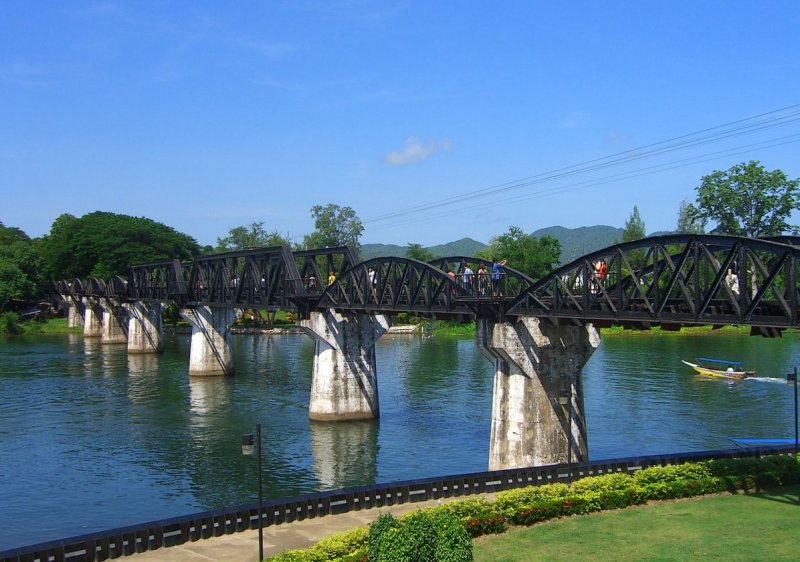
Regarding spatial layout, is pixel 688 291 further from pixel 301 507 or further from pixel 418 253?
→ pixel 418 253

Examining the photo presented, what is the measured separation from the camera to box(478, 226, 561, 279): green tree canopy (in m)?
150

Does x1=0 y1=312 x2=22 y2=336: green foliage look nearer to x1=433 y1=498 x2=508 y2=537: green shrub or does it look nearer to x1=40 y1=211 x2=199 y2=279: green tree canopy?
x1=40 y1=211 x2=199 y2=279: green tree canopy

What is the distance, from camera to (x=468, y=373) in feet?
272

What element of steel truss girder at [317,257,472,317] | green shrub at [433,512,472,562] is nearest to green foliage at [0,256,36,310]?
steel truss girder at [317,257,472,317]

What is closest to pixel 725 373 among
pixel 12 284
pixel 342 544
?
pixel 342 544

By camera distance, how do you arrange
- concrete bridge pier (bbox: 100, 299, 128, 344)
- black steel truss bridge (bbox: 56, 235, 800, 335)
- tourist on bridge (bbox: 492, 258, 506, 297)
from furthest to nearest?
concrete bridge pier (bbox: 100, 299, 128, 344)
tourist on bridge (bbox: 492, 258, 506, 297)
black steel truss bridge (bbox: 56, 235, 800, 335)

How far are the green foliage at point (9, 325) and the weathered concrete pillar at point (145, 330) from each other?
4063 centimetres

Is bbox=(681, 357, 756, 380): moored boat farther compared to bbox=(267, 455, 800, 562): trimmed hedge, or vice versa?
bbox=(681, 357, 756, 380): moored boat

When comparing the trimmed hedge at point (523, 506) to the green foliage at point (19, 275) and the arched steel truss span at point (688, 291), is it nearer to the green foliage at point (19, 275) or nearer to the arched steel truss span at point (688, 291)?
the arched steel truss span at point (688, 291)

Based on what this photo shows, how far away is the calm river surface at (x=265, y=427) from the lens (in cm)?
4031

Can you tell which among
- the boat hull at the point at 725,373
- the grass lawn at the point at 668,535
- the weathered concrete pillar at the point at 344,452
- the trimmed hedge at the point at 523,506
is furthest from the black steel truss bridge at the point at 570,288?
the boat hull at the point at 725,373

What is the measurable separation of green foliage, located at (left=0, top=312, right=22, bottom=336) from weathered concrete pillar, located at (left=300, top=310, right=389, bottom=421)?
330ft

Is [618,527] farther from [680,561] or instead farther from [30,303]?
[30,303]

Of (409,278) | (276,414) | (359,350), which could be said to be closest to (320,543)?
(409,278)
